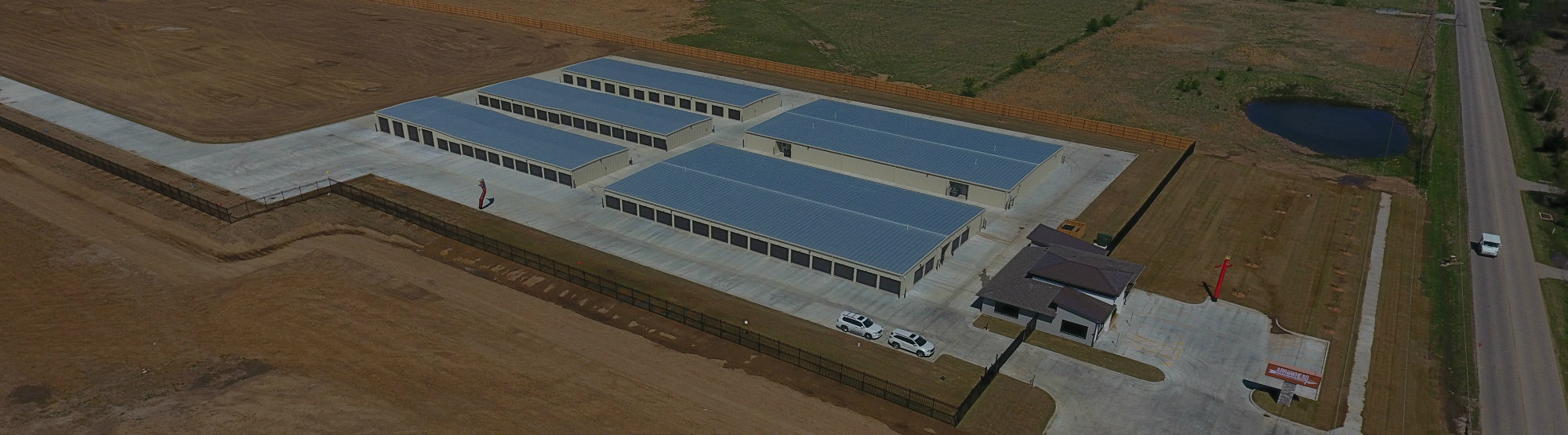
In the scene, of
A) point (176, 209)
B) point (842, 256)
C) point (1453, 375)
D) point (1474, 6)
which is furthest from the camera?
point (1474, 6)

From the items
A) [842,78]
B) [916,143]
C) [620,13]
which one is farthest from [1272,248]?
[620,13]

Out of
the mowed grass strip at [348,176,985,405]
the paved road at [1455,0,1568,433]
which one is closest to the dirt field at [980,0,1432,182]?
the paved road at [1455,0,1568,433]

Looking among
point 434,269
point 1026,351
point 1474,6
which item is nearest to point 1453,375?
point 1026,351

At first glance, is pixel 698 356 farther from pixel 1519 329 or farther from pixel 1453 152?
pixel 1453 152

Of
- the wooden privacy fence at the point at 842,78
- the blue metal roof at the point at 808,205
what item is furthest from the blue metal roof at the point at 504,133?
the wooden privacy fence at the point at 842,78

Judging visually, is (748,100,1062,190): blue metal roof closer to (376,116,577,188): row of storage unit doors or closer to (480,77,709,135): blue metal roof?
(480,77,709,135): blue metal roof
